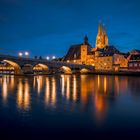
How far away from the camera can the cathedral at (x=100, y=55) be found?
266ft

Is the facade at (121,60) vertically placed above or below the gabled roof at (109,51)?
below

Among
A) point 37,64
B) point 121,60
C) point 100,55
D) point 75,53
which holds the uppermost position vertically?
point 75,53

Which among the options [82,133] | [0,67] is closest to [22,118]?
[82,133]

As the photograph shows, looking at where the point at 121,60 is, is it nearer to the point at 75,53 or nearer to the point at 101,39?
the point at 101,39

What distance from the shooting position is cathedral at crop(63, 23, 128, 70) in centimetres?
8094

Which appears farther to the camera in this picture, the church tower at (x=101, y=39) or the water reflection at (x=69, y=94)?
the church tower at (x=101, y=39)

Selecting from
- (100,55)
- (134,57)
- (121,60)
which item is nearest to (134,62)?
(134,57)

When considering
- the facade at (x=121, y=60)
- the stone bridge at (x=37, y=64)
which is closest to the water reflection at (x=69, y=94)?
the stone bridge at (x=37, y=64)

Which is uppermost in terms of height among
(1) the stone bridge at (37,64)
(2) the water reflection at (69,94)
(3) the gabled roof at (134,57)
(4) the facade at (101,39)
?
(4) the facade at (101,39)

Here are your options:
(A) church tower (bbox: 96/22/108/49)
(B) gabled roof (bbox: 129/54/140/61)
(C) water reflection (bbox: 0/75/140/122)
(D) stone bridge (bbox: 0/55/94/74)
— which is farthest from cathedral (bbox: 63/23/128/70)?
(C) water reflection (bbox: 0/75/140/122)

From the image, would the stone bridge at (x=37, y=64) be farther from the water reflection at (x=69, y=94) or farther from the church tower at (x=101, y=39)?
the water reflection at (x=69, y=94)

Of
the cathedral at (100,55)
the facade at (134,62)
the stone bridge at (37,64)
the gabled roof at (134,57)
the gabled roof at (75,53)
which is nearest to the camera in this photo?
the stone bridge at (37,64)

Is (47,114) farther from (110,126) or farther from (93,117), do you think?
(110,126)

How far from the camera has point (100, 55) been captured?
89312 millimetres
